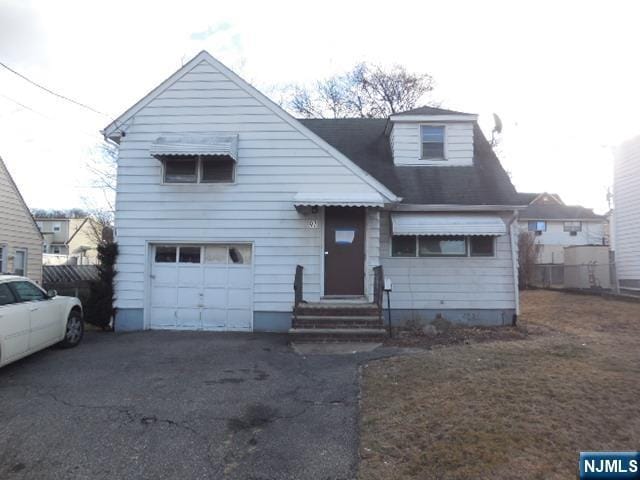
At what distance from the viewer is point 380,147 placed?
14219 millimetres

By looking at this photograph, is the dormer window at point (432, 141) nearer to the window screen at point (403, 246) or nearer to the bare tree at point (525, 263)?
the window screen at point (403, 246)

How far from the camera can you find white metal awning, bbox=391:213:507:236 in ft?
37.3

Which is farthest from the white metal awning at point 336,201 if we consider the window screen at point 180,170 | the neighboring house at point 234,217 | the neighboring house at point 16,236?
the neighboring house at point 16,236

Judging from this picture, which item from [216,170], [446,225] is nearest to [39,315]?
[216,170]

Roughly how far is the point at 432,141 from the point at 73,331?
10.3m

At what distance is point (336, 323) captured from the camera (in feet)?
31.7

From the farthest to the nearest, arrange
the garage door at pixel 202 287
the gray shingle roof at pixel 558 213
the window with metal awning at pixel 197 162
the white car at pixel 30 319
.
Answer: the gray shingle roof at pixel 558 213
the garage door at pixel 202 287
the window with metal awning at pixel 197 162
the white car at pixel 30 319

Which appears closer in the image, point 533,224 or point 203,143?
point 203,143

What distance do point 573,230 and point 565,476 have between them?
140ft

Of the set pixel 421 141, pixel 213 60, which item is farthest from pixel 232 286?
pixel 421 141

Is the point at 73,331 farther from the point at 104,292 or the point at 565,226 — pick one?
the point at 565,226

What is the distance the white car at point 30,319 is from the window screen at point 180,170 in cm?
379

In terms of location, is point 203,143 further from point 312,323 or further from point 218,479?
point 218,479

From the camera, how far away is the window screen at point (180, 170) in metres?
11.4
